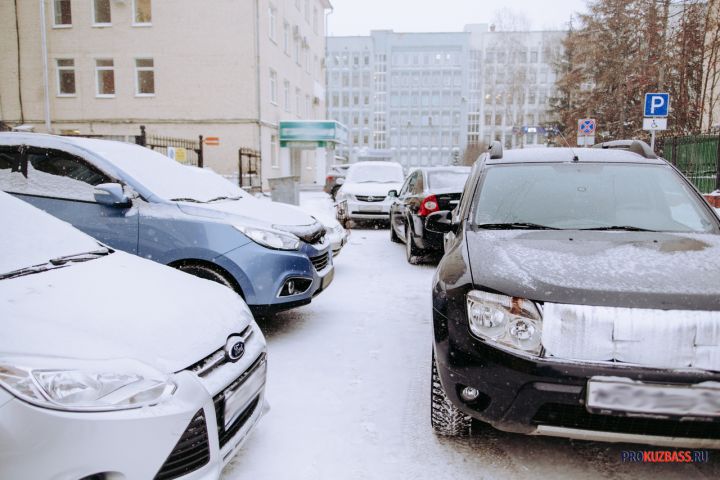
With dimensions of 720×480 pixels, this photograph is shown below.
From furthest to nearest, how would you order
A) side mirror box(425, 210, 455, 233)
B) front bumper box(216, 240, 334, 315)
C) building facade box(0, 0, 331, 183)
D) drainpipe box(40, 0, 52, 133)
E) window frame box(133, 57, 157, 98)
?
window frame box(133, 57, 157, 98) < building facade box(0, 0, 331, 183) < drainpipe box(40, 0, 52, 133) < front bumper box(216, 240, 334, 315) < side mirror box(425, 210, 455, 233)

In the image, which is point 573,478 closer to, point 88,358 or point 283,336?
point 88,358

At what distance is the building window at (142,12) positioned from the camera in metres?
24.2

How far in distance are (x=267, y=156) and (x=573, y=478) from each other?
25.0 meters

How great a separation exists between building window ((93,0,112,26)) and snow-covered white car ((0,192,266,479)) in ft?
87.2

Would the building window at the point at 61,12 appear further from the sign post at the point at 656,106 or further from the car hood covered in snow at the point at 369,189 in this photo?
the sign post at the point at 656,106

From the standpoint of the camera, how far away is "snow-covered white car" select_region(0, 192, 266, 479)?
1.59 meters

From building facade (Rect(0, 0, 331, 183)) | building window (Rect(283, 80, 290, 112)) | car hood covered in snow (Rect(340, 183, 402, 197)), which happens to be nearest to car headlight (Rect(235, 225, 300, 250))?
car hood covered in snow (Rect(340, 183, 402, 197))

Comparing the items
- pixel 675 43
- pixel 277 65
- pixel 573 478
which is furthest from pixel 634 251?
pixel 277 65

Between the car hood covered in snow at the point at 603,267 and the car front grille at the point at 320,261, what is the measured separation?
1.89 m

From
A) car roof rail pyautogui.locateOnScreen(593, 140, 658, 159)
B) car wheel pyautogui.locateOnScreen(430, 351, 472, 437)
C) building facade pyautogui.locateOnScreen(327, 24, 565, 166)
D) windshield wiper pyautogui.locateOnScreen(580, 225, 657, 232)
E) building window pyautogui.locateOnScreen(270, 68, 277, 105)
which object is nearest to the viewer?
car wheel pyautogui.locateOnScreen(430, 351, 472, 437)

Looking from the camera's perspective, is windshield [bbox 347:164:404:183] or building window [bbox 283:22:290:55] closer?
windshield [bbox 347:164:404:183]

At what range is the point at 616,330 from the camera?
6.70 feet

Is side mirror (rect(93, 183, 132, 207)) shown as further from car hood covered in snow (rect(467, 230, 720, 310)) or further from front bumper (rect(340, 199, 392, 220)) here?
front bumper (rect(340, 199, 392, 220))

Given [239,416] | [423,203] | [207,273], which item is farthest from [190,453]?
[423,203]
